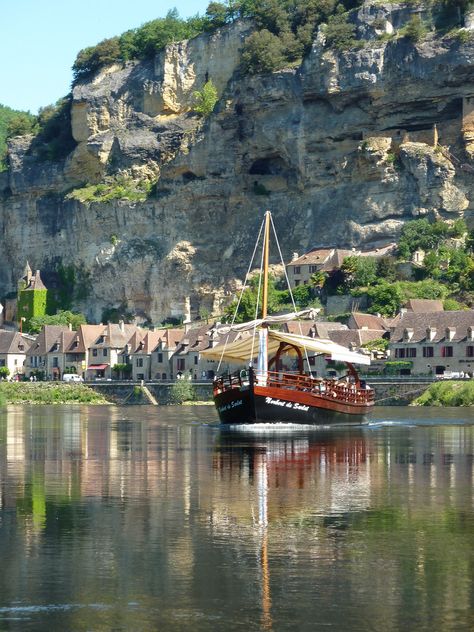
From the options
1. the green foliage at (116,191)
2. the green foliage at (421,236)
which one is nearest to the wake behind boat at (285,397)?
the green foliage at (421,236)

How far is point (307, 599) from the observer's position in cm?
1700

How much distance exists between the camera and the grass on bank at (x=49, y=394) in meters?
98.4

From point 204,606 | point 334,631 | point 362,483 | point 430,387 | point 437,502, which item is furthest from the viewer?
point 430,387

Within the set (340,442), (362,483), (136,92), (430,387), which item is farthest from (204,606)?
(136,92)

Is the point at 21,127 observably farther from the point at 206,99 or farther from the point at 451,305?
the point at 451,305

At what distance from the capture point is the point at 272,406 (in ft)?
175

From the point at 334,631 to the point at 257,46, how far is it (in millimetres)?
109828

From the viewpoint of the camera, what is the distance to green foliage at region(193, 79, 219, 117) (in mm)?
128875

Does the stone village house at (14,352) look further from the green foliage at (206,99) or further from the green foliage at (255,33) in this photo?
the green foliage at (255,33)

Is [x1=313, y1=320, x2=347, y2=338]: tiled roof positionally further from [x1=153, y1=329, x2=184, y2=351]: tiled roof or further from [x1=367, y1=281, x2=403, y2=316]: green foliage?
[x1=153, y1=329, x2=184, y2=351]: tiled roof

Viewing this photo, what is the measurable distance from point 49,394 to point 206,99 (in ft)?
132

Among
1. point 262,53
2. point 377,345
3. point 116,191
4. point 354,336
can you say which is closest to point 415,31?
point 262,53

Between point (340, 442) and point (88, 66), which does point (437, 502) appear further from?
point (88, 66)

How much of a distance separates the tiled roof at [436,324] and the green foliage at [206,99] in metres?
42.0
